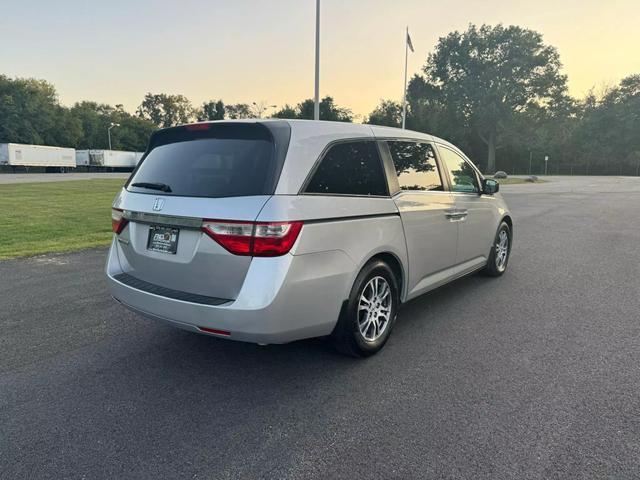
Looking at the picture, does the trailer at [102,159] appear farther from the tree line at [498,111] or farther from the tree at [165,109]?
the tree at [165,109]

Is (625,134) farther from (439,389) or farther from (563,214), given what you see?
(439,389)

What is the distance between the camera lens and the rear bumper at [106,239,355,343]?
2730 millimetres

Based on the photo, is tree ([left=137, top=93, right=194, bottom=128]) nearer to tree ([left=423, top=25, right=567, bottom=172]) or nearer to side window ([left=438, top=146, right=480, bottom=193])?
tree ([left=423, top=25, right=567, bottom=172])

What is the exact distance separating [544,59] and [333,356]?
228 feet

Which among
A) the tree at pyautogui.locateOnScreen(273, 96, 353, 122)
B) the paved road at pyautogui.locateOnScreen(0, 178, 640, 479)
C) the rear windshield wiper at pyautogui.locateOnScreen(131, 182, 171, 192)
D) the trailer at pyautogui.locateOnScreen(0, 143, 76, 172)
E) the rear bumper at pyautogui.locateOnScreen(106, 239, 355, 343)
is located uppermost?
the tree at pyautogui.locateOnScreen(273, 96, 353, 122)

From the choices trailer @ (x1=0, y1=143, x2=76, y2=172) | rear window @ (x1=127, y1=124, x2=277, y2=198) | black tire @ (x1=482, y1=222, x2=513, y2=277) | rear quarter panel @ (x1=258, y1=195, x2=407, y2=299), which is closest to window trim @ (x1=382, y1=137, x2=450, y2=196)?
rear quarter panel @ (x1=258, y1=195, x2=407, y2=299)

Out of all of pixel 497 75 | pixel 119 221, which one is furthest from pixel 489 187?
pixel 497 75

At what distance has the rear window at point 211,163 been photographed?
113 inches

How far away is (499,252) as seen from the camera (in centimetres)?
596

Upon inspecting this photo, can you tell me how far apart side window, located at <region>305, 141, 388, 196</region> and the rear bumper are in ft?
1.59

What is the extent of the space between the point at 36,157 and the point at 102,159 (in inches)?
395

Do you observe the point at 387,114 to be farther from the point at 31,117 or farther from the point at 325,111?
the point at 31,117

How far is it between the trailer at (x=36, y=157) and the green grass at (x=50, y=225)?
1476 inches

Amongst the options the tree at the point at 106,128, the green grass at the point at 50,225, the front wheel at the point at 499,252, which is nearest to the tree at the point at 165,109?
the tree at the point at 106,128
